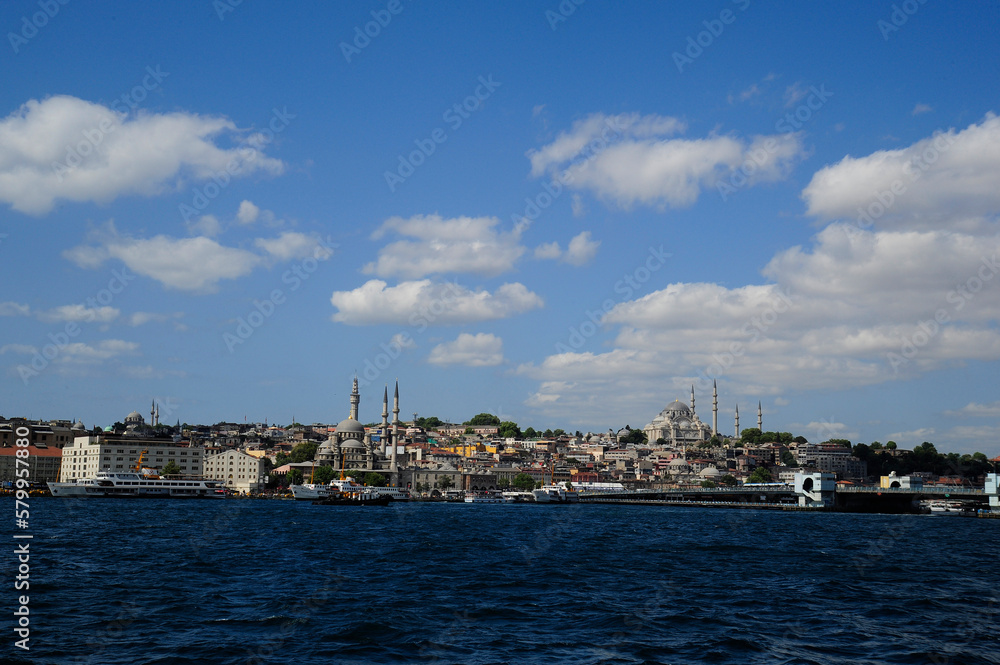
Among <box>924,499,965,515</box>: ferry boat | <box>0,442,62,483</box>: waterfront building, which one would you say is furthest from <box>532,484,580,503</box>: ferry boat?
<box>0,442,62,483</box>: waterfront building

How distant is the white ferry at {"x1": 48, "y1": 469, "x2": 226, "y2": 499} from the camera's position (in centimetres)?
9575

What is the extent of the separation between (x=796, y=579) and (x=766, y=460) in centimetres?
16109

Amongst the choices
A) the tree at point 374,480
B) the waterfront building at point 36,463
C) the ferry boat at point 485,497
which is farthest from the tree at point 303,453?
the waterfront building at point 36,463

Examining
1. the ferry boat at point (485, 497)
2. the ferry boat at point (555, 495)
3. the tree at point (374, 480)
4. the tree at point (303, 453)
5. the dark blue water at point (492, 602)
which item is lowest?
the ferry boat at point (485, 497)

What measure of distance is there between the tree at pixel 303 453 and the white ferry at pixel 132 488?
4292 cm

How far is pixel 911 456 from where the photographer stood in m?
176

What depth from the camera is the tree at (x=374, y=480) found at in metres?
130

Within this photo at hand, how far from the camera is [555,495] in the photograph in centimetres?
12075

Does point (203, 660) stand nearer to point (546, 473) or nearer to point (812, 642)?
point (812, 642)

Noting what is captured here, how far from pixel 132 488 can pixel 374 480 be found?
127 ft

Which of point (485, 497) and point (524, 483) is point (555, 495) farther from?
point (524, 483)

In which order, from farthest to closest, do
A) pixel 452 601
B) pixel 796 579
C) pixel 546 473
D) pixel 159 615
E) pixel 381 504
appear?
pixel 546 473 → pixel 381 504 → pixel 796 579 → pixel 452 601 → pixel 159 615

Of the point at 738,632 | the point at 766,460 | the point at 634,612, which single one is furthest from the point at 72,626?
the point at 766,460

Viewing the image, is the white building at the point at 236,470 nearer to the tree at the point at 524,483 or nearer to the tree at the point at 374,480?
the tree at the point at 374,480
